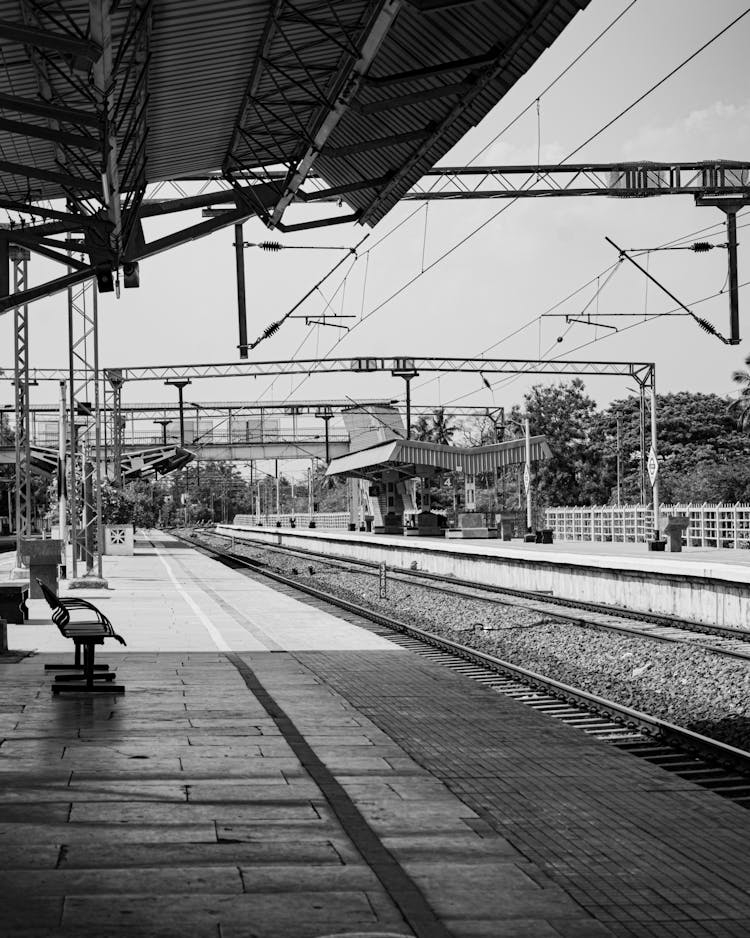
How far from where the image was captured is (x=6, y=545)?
6406 cm

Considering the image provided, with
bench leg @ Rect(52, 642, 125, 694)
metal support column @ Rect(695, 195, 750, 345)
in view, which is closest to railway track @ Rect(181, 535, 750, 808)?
bench leg @ Rect(52, 642, 125, 694)

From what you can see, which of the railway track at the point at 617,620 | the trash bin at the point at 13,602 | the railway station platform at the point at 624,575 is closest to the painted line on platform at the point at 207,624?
the trash bin at the point at 13,602

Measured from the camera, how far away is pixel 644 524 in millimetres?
44375

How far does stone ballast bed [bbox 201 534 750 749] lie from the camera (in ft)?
38.0

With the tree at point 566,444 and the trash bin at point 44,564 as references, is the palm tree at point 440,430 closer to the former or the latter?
the tree at point 566,444

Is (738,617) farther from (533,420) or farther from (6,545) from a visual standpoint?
(533,420)

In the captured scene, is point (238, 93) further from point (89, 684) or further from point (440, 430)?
point (440, 430)

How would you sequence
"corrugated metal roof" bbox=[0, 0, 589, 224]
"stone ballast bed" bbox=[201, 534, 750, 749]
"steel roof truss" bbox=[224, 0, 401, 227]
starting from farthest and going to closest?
1. "stone ballast bed" bbox=[201, 534, 750, 749]
2. "corrugated metal roof" bbox=[0, 0, 589, 224]
3. "steel roof truss" bbox=[224, 0, 401, 227]

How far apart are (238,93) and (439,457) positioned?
1721 inches

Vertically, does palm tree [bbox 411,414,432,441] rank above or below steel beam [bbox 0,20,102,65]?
above

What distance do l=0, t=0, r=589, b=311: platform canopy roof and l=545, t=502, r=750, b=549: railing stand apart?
76.7 feet

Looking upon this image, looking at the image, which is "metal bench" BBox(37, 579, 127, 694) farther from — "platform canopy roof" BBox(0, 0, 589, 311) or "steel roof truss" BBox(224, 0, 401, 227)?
"steel roof truss" BBox(224, 0, 401, 227)

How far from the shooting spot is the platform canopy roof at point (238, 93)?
35.3ft

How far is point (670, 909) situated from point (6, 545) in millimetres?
62480
